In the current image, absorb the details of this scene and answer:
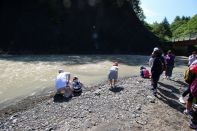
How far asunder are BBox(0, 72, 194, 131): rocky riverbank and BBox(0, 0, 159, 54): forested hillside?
903 inches

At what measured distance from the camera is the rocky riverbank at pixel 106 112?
11.7 meters

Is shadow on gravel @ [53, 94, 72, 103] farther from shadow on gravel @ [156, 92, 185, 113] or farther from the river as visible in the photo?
shadow on gravel @ [156, 92, 185, 113]

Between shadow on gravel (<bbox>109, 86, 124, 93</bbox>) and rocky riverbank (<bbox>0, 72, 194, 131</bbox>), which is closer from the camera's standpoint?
rocky riverbank (<bbox>0, 72, 194, 131</bbox>)

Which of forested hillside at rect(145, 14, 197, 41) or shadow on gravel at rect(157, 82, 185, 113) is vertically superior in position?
forested hillside at rect(145, 14, 197, 41)

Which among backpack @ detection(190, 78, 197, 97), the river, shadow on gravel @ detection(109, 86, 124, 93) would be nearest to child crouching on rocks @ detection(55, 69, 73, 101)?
shadow on gravel @ detection(109, 86, 124, 93)

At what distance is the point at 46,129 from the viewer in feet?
39.4

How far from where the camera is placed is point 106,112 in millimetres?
12852

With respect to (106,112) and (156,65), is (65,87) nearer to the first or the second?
(106,112)

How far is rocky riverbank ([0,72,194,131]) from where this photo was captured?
1173 centimetres

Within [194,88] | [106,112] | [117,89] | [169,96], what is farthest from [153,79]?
[194,88]

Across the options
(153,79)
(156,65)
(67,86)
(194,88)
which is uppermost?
(156,65)

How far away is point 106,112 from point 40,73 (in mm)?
12515

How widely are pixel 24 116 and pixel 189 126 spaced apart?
6332 mm

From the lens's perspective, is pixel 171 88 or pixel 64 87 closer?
pixel 64 87
